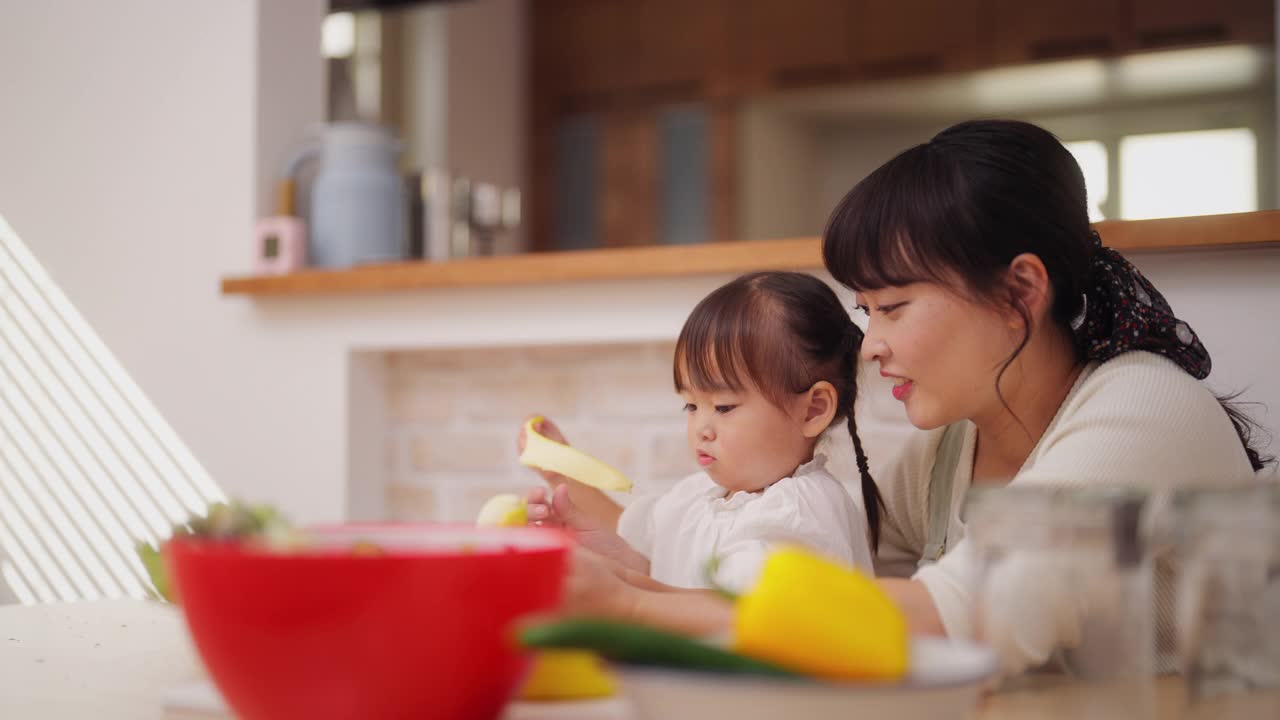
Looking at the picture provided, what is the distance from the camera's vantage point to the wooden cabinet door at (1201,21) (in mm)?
3553

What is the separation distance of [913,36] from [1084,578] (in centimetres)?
376

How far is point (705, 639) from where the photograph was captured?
1.61 ft

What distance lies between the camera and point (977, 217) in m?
1.04

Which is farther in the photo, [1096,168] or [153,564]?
[1096,168]

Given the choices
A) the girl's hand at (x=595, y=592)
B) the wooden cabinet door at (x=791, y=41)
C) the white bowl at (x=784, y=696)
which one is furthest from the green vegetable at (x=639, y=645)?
the wooden cabinet door at (x=791, y=41)

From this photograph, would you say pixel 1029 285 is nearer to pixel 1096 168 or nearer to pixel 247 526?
pixel 247 526

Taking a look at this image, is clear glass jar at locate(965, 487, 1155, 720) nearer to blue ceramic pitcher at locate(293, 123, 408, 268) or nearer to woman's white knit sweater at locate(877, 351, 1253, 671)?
woman's white knit sweater at locate(877, 351, 1253, 671)

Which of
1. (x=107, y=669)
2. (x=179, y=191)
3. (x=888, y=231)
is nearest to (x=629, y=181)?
(x=179, y=191)

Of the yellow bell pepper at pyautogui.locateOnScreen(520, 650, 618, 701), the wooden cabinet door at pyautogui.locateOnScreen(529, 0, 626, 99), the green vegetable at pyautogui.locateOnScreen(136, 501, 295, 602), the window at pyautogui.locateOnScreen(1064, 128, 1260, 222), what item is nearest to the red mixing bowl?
the green vegetable at pyautogui.locateOnScreen(136, 501, 295, 602)

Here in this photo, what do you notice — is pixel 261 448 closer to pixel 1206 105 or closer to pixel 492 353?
pixel 492 353

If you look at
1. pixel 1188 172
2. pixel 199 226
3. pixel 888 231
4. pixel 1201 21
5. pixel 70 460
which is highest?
pixel 1201 21

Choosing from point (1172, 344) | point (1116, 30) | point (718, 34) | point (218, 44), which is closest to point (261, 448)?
point (218, 44)

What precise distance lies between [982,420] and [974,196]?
0.88 feet

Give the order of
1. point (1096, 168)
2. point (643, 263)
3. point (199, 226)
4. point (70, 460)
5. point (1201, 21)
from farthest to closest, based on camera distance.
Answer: point (1096, 168)
point (1201, 21)
point (70, 460)
point (199, 226)
point (643, 263)
